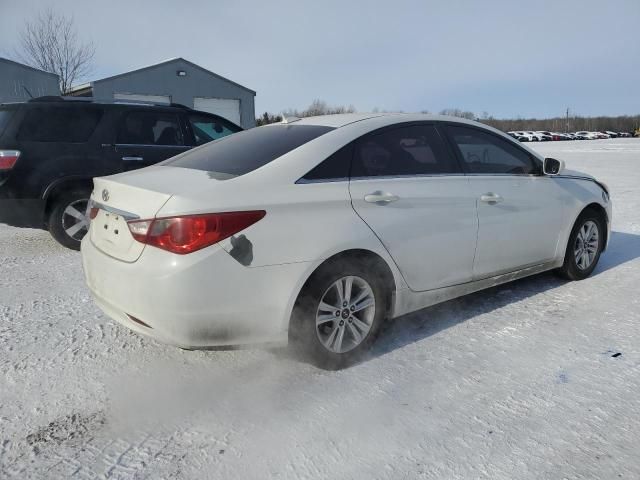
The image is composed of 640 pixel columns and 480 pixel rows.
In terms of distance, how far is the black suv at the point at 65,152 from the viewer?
16.3 feet

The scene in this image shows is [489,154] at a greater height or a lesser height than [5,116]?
lesser

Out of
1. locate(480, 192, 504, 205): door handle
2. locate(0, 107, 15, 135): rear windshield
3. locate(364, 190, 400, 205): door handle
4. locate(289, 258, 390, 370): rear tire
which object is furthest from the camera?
locate(0, 107, 15, 135): rear windshield

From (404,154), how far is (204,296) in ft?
5.38

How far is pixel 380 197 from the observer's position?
9.85 ft

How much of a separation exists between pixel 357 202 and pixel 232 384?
49.0 inches

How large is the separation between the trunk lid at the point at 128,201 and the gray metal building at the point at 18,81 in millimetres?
21173

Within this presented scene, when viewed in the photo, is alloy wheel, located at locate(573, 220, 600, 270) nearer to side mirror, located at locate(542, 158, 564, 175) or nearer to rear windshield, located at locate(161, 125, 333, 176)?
side mirror, located at locate(542, 158, 564, 175)

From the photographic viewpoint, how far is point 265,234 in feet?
8.34

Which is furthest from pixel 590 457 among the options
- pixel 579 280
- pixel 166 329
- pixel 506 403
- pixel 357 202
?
pixel 579 280

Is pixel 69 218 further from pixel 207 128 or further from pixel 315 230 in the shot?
pixel 315 230

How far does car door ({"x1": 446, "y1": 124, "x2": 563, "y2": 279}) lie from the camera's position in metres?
3.60

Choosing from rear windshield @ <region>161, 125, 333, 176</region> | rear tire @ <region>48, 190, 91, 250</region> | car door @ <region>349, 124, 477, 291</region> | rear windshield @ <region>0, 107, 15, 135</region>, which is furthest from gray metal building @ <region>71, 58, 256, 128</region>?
car door @ <region>349, 124, 477, 291</region>

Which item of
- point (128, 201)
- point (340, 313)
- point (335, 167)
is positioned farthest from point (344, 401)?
point (128, 201)

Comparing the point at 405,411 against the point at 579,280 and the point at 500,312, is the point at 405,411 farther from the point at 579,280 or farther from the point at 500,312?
the point at 579,280
